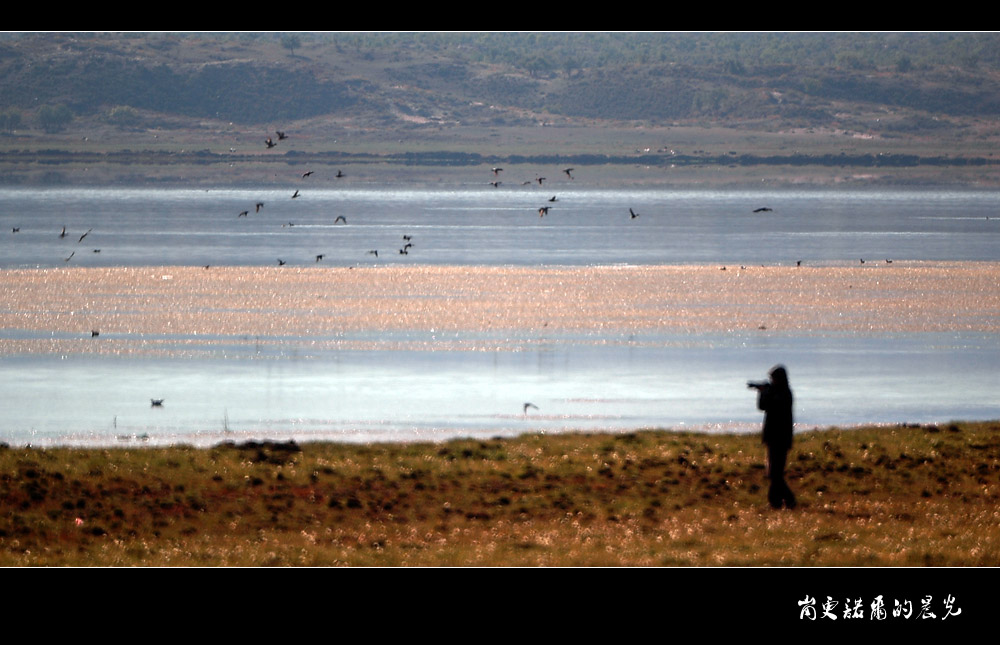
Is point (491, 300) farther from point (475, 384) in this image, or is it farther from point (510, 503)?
point (510, 503)

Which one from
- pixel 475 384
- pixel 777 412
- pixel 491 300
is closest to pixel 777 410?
pixel 777 412

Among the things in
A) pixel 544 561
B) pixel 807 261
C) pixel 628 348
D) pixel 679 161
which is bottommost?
pixel 544 561

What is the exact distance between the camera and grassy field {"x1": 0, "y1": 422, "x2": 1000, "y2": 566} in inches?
495

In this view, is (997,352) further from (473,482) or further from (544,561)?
(544,561)

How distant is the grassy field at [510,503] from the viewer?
495 inches

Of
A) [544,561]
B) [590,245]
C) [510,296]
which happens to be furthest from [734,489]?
[590,245]

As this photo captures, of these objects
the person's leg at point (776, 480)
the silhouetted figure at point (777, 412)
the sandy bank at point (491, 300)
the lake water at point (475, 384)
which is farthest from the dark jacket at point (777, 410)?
the sandy bank at point (491, 300)

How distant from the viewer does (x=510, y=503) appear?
50.0ft

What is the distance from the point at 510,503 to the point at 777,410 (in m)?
3.24

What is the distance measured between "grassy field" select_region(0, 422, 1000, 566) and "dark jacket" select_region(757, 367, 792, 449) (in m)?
0.84

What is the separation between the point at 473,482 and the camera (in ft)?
53.3

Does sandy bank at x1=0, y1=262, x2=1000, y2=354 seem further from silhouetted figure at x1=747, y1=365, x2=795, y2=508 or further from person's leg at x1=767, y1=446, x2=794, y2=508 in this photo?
silhouetted figure at x1=747, y1=365, x2=795, y2=508

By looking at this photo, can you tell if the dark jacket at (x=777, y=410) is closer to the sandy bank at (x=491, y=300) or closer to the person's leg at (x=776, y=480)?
the person's leg at (x=776, y=480)
